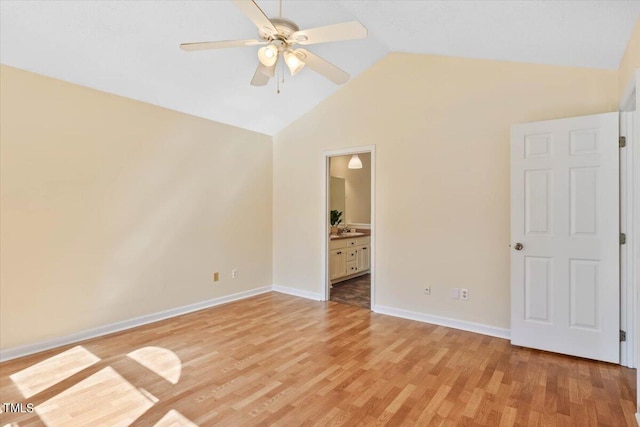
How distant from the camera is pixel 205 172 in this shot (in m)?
4.41

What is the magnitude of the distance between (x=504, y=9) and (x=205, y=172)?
142 inches

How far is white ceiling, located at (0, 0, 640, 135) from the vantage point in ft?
8.00

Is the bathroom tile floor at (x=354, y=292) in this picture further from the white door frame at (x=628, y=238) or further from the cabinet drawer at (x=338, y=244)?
the white door frame at (x=628, y=238)

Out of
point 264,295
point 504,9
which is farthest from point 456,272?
point 264,295

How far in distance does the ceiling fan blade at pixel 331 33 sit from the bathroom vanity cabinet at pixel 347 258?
358 centimetres

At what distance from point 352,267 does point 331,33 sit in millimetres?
4526

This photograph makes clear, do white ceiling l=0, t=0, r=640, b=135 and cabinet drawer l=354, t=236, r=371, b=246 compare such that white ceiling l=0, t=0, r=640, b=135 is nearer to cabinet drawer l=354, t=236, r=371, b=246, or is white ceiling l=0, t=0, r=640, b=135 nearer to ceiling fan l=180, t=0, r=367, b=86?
ceiling fan l=180, t=0, r=367, b=86

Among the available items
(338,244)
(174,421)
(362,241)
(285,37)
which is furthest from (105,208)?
(362,241)

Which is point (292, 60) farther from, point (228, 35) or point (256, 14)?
point (228, 35)

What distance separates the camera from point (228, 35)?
10.1 ft

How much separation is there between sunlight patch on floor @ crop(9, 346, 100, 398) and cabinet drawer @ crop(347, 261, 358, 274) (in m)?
3.89

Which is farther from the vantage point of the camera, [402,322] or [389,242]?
[389,242]

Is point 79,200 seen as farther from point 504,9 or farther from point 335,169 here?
point 335,169

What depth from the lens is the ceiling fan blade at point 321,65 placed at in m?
2.32
